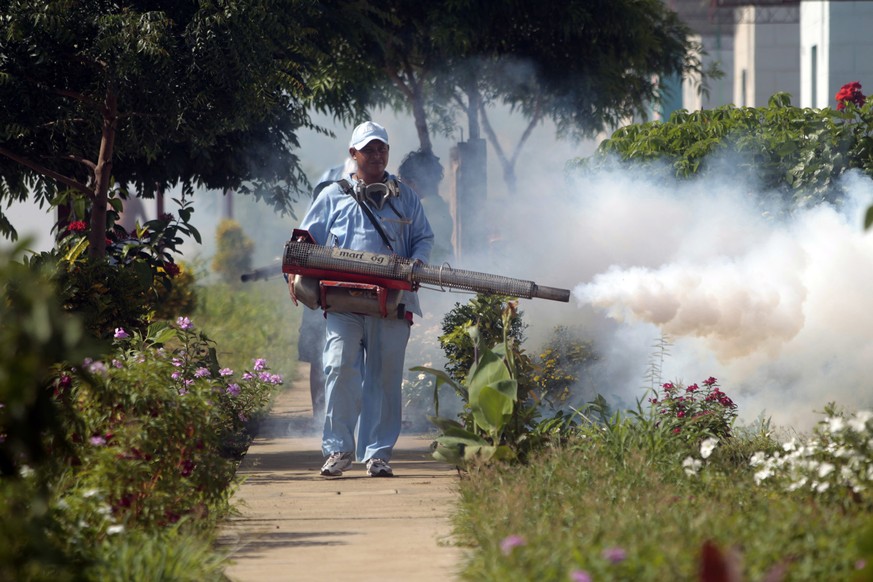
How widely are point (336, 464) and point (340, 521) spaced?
142 cm

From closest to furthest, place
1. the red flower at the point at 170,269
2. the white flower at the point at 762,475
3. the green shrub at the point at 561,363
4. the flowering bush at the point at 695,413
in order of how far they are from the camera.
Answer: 1. the white flower at the point at 762,475
2. the flowering bush at the point at 695,413
3. the green shrub at the point at 561,363
4. the red flower at the point at 170,269

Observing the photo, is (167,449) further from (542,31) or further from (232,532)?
(542,31)

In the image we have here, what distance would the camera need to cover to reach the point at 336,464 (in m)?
7.84

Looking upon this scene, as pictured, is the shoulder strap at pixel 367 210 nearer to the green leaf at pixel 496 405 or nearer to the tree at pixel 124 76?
the green leaf at pixel 496 405

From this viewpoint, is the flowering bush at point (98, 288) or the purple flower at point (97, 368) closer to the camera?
the purple flower at point (97, 368)

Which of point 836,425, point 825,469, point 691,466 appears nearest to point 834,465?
point 836,425

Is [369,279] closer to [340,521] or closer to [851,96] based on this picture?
[340,521]

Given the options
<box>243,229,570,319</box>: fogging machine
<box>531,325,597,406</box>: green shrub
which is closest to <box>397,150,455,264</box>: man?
<box>531,325,597,406</box>: green shrub

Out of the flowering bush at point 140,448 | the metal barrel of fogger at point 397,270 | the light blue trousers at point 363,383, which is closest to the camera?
the flowering bush at point 140,448

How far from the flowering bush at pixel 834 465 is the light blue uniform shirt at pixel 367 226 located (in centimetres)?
281

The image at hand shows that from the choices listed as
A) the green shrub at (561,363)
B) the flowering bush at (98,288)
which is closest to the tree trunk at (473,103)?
the green shrub at (561,363)

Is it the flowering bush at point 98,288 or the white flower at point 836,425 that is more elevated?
the flowering bush at point 98,288

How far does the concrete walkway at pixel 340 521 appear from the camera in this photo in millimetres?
5410

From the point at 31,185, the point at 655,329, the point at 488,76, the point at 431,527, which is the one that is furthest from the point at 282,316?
the point at 431,527
